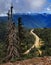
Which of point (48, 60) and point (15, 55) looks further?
point (15, 55)

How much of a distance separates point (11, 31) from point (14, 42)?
247cm

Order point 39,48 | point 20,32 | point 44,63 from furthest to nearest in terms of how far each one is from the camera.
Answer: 1. point 39,48
2. point 20,32
3. point 44,63

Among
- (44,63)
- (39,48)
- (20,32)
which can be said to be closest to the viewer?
(44,63)

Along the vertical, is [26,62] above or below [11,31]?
below

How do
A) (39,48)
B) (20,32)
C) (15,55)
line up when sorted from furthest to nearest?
(39,48)
(20,32)
(15,55)

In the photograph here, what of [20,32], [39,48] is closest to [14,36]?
[20,32]

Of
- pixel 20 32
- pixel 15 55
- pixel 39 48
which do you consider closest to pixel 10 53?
pixel 15 55

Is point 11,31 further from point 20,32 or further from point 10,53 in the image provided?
point 20,32

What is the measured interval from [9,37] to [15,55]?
4.08m

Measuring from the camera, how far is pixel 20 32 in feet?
296

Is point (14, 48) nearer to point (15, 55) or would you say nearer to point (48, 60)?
point (15, 55)

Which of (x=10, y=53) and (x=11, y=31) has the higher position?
(x=11, y=31)

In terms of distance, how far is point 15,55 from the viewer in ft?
181

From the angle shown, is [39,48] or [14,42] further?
[39,48]
